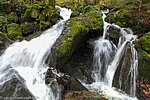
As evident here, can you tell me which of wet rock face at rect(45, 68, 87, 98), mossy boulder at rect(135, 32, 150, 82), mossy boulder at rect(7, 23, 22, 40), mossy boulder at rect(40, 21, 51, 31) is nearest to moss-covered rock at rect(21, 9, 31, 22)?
mossy boulder at rect(40, 21, 51, 31)

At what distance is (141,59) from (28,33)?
8933 millimetres

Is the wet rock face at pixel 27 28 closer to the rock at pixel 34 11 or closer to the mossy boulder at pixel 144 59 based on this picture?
the rock at pixel 34 11

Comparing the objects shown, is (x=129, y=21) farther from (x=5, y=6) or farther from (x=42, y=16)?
(x=5, y=6)

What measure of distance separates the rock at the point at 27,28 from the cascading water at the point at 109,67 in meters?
6.02

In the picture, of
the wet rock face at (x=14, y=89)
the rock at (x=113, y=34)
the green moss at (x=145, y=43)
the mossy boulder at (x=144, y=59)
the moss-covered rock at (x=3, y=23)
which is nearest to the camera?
the wet rock face at (x=14, y=89)

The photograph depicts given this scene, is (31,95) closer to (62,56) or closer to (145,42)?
(62,56)

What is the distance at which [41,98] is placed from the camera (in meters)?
3.80

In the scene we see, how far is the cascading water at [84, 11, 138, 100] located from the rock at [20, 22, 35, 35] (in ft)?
19.8

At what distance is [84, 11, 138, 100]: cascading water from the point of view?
4.83 meters

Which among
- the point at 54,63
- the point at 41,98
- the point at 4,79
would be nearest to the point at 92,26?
the point at 54,63

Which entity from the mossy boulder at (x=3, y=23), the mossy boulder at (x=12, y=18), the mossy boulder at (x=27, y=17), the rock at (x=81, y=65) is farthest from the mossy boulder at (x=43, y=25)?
the rock at (x=81, y=65)

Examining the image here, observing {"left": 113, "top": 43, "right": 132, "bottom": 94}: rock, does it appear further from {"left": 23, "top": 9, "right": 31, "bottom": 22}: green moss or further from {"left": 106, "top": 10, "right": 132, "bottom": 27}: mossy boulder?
{"left": 23, "top": 9, "right": 31, "bottom": 22}: green moss

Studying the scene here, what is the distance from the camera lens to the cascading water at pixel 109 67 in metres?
4.83

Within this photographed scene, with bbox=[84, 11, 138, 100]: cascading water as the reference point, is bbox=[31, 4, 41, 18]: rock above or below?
above
